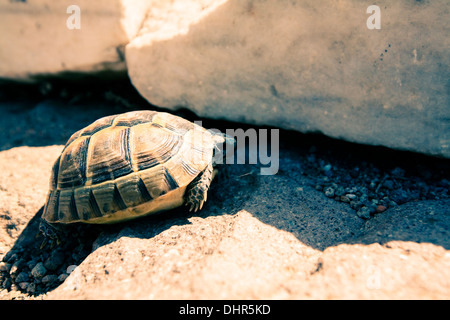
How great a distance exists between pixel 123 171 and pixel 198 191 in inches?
19.6

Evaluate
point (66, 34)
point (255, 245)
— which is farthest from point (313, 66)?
point (66, 34)

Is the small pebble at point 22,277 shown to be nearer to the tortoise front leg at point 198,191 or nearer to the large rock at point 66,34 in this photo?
the tortoise front leg at point 198,191

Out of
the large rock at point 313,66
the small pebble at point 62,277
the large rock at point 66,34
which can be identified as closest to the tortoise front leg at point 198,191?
the large rock at point 313,66

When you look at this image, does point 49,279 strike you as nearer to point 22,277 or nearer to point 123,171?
point 22,277

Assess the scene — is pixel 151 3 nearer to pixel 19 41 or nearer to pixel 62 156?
pixel 19 41

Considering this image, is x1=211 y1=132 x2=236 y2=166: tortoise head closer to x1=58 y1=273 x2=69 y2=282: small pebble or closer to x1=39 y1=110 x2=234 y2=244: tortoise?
x1=39 y1=110 x2=234 y2=244: tortoise

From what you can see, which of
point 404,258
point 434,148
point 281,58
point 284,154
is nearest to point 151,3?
point 281,58

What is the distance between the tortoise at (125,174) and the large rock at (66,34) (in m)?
1.12

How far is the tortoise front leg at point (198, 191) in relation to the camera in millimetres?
2021

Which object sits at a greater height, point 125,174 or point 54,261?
point 125,174

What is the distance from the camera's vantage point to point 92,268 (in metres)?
1.74

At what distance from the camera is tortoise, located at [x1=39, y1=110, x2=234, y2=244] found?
192cm

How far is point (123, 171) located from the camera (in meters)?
1.94

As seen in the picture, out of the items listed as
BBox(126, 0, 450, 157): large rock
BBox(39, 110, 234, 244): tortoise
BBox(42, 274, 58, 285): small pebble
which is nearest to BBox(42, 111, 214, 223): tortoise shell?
BBox(39, 110, 234, 244): tortoise
